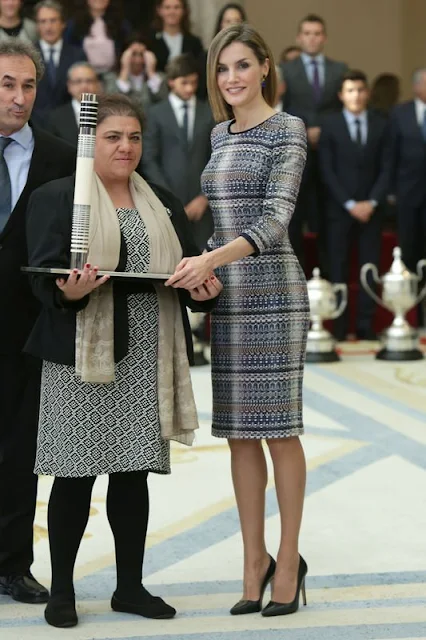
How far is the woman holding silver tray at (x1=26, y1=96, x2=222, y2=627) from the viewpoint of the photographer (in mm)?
3861

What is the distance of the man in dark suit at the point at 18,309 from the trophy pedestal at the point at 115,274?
0.48 meters

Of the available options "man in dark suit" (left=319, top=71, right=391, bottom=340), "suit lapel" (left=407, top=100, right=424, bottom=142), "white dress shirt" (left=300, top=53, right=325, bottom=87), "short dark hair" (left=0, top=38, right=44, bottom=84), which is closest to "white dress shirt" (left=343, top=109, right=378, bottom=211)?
"man in dark suit" (left=319, top=71, right=391, bottom=340)

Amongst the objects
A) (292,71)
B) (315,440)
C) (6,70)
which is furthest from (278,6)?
(6,70)

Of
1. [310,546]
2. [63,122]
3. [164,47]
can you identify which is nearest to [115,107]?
[310,546]

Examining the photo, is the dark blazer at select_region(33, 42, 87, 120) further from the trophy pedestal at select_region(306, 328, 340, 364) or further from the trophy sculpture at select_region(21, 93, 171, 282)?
the trophy sculpture at select_region(21, 93, 171, 282)

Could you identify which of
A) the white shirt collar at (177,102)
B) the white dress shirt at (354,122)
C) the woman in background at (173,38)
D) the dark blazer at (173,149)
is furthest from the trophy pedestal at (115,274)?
the woman in background at (173,38)

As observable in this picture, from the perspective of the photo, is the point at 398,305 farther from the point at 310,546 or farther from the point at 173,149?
the point at 310,546

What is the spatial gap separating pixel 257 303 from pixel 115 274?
1.87 feet

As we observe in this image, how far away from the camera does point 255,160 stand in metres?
4.07

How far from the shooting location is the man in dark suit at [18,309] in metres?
4.15

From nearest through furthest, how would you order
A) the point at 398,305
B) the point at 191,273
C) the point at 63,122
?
the point at 191,273, the point at 63,122, the point at 398,305

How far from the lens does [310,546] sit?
5020mm

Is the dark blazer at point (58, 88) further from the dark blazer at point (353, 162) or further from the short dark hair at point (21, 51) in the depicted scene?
the short dark hair at point (21, 51)

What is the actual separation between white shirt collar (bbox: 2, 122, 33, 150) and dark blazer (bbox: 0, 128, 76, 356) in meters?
0.02
